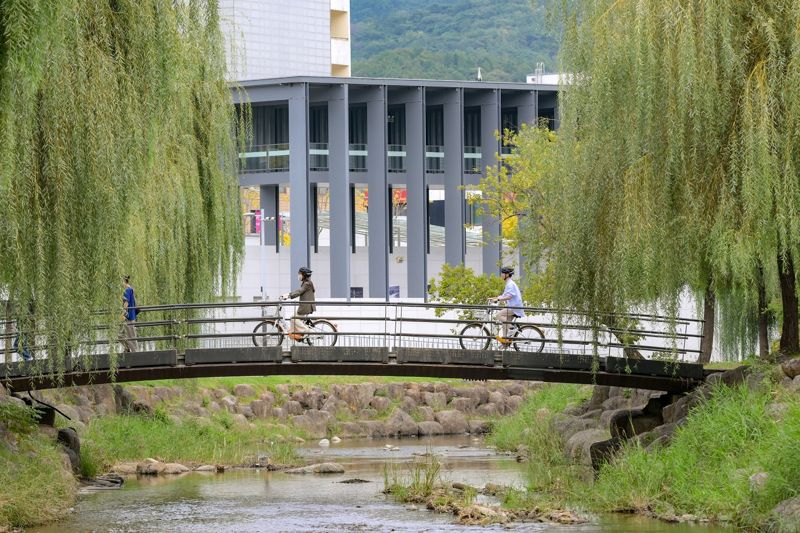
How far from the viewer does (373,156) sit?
51.1 metres

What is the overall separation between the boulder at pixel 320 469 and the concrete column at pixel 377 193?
22.9 metres

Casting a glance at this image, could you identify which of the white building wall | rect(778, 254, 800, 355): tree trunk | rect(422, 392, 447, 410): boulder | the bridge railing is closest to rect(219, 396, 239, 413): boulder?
rect(422, 392, 447, 410): boulder

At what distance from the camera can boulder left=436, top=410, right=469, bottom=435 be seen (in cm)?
4069

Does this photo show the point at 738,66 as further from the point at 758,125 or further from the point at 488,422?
the point at 488,422

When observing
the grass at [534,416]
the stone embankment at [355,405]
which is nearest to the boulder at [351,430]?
the stone embankment at [355,405]

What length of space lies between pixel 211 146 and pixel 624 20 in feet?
35.6

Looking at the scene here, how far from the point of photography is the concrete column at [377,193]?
51.0 metres

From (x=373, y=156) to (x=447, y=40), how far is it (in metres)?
98.3

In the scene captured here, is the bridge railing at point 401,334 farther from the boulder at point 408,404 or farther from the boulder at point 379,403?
the boulder at point 408,404

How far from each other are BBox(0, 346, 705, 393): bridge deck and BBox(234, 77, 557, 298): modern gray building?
987 inches

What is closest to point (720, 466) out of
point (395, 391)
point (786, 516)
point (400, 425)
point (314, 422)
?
point (786, 516)

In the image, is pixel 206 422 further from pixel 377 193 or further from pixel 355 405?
pixel 377 193

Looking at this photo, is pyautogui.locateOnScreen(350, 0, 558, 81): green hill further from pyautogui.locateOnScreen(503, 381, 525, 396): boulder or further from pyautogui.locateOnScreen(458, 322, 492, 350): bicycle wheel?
pyautogui.locateOnScreen(458, 322, 492, 350): bicycle wheel

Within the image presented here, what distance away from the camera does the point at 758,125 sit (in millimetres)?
19234
